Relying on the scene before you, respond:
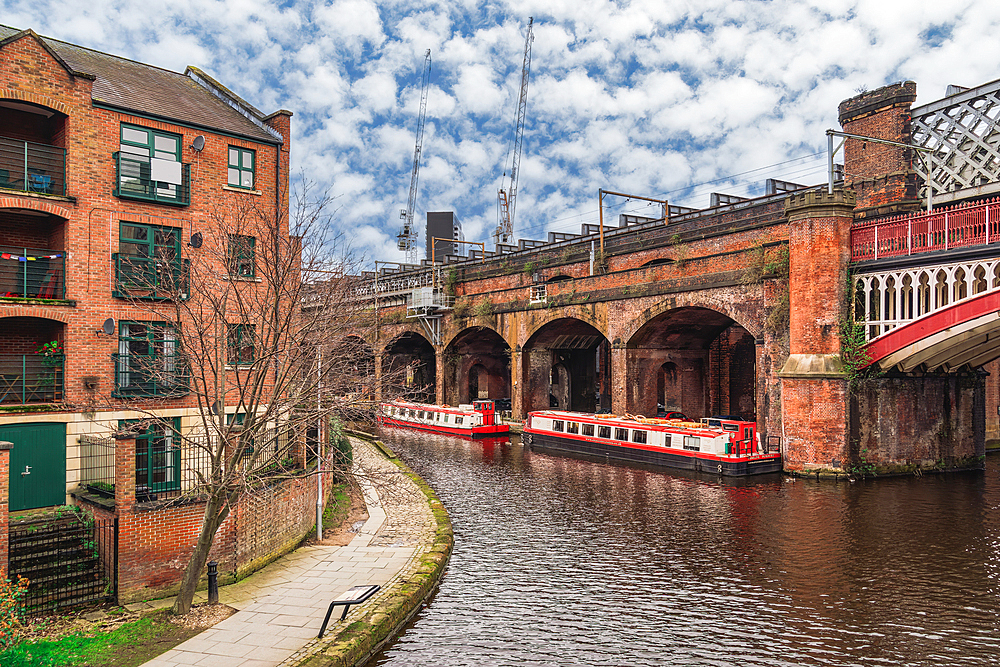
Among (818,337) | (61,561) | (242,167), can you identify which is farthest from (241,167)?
(818,337)

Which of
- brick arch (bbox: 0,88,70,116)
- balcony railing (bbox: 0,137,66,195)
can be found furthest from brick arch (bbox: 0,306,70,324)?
brick arch (bbox: 0,88,70,116)

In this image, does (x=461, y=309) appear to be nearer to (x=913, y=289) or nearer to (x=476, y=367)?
(x=476, y=367)

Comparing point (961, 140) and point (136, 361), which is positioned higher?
point (961, 140)

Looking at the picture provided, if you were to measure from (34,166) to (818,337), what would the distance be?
71.8 ft

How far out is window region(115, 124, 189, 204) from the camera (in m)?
15.4

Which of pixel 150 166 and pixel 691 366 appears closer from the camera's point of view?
pixel 150 166

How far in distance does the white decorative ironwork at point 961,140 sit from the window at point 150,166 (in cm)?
2335

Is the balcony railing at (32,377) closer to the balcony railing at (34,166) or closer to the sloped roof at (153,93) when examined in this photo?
the balcony railing at (34,166)

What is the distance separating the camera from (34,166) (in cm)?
1479

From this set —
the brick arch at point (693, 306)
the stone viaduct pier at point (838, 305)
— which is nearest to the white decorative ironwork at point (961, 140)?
the stone viaduct pier at point (838, 305)

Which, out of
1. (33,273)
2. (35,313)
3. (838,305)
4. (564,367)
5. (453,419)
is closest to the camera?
(35,313)

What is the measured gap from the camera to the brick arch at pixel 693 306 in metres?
23.8

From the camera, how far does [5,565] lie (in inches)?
333

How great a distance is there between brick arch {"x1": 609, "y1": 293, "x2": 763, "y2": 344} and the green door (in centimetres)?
2066
